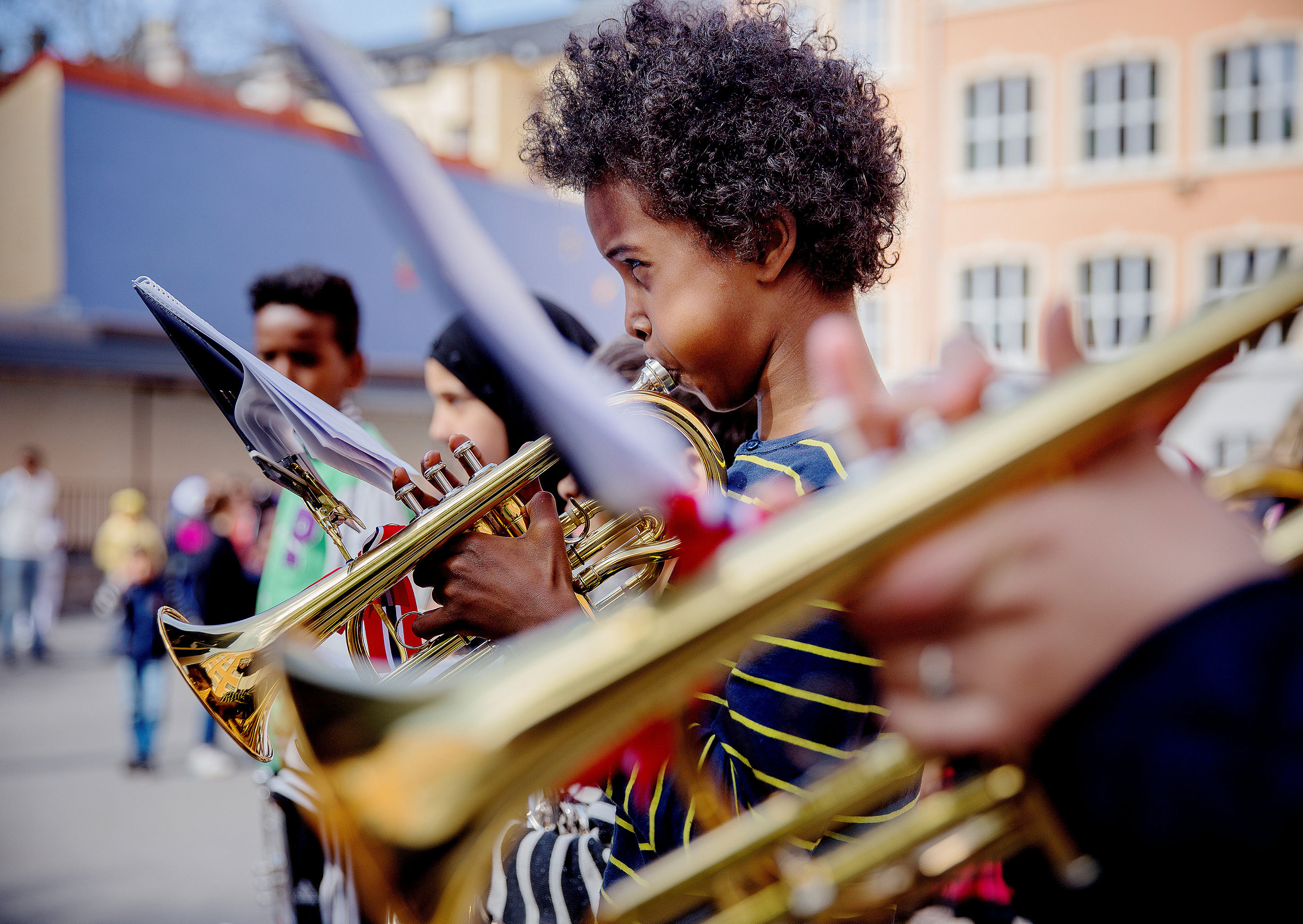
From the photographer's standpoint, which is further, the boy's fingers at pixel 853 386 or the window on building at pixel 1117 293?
the window on building at pixel 1117 293

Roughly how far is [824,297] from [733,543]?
2.64 ft

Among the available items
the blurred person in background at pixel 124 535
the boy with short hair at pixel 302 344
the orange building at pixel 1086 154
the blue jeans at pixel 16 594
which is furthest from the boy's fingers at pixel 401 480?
the orange building at pixel 1086 154

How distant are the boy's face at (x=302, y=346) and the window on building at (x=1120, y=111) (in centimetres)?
1801

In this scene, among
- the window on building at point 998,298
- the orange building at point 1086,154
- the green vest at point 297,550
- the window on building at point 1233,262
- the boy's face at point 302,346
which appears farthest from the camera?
the window on building at point 998,298

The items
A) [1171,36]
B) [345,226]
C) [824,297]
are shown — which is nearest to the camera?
[824,297]

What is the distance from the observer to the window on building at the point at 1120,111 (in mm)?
17219

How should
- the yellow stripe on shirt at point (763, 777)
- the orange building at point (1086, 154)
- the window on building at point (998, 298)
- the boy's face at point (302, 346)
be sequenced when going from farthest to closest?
the window on building at point (998, 298) → the orange building at point (1086, 154) → the boy's face at point (302, 346) → the yellow stripe on shirt at point (763, 777)

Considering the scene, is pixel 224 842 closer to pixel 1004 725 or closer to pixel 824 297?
pixel 824 297

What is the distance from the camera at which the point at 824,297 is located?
54.3 inches

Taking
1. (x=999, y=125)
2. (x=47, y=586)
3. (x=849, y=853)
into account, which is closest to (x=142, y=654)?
(x=47, y=586)

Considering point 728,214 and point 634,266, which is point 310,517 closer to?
point 634,266

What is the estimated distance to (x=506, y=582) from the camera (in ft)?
4.12

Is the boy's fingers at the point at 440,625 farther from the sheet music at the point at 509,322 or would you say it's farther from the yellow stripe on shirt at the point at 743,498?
the sheet music at the point at 509,322

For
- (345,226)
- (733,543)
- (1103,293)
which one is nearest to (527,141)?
(733,543)
